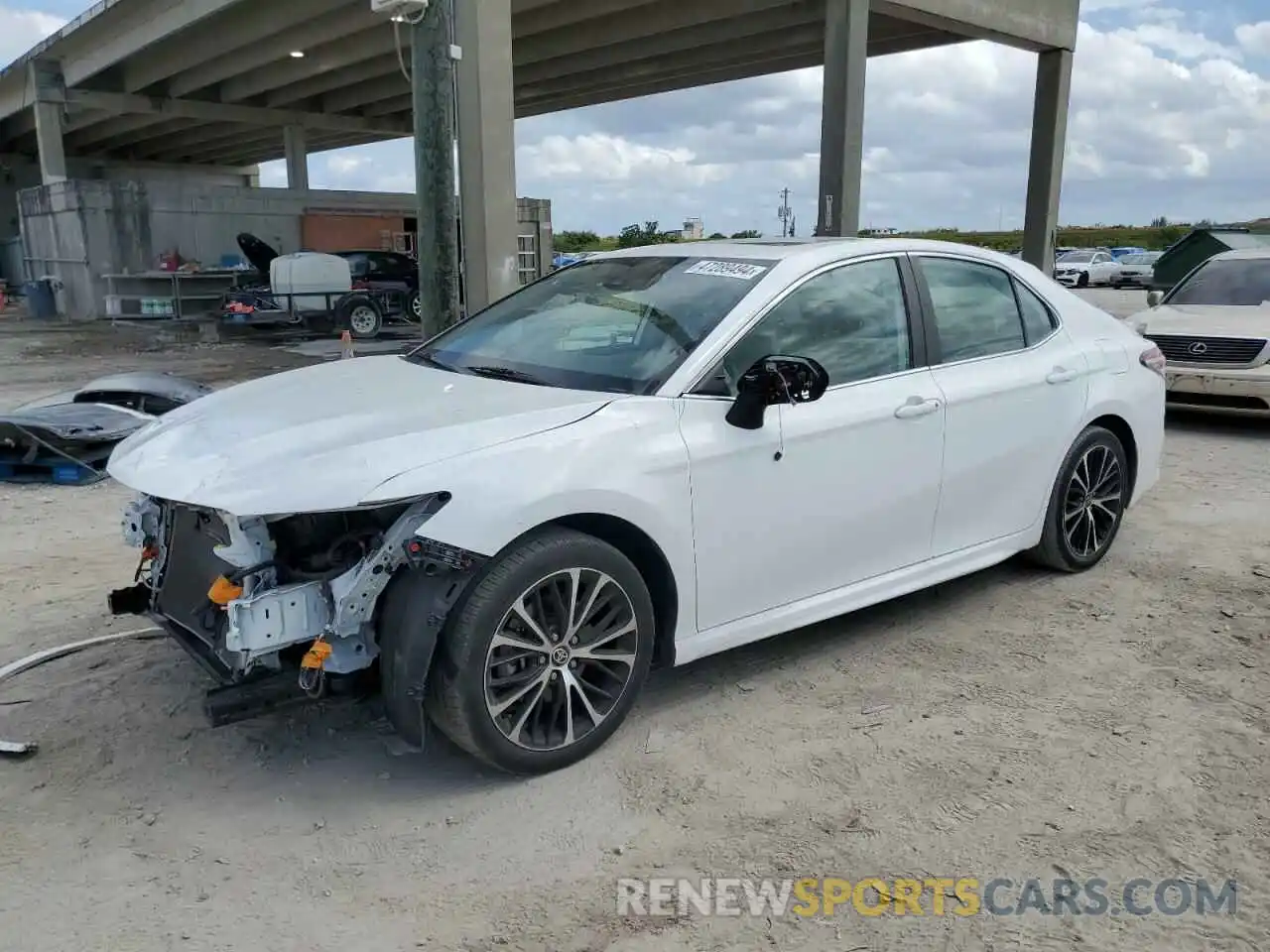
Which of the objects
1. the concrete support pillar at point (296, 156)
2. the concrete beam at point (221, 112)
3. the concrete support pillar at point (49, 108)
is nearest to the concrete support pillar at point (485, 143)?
the concrete support pillar at point (49, 108)

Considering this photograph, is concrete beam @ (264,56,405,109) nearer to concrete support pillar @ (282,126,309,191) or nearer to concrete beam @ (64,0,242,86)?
concrete support pillar @ (282,126,309,191)

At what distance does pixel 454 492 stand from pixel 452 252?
14.3ft

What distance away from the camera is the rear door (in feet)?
13.8

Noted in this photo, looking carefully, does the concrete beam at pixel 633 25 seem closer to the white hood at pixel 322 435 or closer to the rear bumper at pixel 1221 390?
the rear bumper at pixel 1221 390

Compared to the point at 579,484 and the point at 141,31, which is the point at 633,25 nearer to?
the point at 141,31

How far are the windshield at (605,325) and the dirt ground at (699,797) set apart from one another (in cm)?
124

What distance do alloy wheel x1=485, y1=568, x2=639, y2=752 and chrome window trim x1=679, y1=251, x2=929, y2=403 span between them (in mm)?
756

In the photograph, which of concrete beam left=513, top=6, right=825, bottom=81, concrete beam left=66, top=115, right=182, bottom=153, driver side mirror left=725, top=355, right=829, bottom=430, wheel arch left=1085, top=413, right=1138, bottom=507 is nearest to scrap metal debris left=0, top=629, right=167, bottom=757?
driver side mirror left=725, top=355, right=829, bottom=430

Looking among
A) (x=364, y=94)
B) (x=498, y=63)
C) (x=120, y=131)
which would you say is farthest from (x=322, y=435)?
(x=120, y=131)

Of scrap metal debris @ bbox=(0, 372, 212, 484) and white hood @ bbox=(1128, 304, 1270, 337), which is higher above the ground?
white hood @ bbox=(1128, 304, 1270, 337)

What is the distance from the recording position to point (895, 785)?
317 cm

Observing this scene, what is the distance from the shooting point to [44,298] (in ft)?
79.9

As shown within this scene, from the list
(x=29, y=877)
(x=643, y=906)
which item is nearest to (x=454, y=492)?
(x=643, y=906)

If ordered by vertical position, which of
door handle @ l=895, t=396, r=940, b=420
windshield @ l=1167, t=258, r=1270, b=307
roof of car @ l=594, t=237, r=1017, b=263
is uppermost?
roof of car @ l=594, t=237, r=1017, b=263
